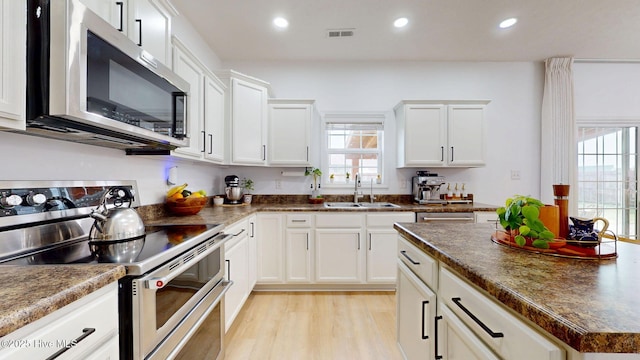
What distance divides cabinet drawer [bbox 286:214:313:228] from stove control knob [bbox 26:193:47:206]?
1884 millimetres

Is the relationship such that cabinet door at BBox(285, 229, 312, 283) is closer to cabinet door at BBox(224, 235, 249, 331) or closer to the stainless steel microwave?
cabinet door at BBox(224, 235, 249, 331)

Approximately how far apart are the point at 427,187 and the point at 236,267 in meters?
2.35

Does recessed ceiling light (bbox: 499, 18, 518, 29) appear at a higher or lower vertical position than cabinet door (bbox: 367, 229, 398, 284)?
higher

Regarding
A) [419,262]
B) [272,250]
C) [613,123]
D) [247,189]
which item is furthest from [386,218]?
[613,123]

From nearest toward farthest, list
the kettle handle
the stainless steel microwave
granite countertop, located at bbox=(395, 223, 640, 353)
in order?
granite countertop, located at bbox=(395, 223, 640, 353) → the stainless steel microwave → the kettle handle

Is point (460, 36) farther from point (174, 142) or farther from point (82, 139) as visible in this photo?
point (82, 139)

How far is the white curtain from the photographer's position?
337cm

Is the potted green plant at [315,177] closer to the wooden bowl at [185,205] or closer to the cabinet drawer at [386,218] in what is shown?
the cabinet drawer at [386,218]

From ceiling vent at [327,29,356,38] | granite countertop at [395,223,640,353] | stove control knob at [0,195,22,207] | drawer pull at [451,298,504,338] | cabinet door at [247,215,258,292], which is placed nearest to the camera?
granite countertop at [395,223,640,353]

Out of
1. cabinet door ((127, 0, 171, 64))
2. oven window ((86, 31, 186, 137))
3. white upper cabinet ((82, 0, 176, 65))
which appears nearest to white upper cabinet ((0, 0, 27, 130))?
oven window ((86, 31, 186, 137))

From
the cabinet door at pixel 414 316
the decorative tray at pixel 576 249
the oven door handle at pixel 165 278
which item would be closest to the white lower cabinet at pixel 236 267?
the oven door handle at pixel 165 278

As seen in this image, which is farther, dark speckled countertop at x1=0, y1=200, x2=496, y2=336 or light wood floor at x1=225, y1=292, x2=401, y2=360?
light wood floor at x1=225, y1=292, x2=401, y2=360

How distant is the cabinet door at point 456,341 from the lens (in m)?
0.81

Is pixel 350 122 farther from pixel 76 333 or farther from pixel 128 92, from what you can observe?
pixel 76 333
